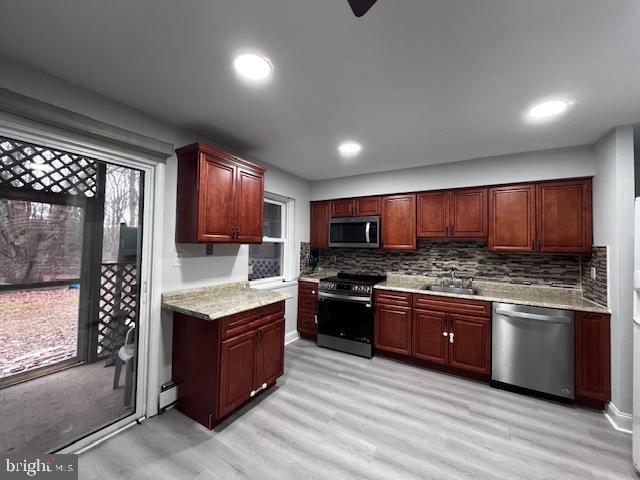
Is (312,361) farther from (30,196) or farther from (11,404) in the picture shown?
(30,196)

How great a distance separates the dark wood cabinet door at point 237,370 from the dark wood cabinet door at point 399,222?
215cm

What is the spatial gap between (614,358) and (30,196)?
4.36 metres

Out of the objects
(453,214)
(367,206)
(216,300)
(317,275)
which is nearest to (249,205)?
(216,300)

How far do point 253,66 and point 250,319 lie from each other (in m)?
1.79

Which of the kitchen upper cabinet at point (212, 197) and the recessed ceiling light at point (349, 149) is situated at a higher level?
the recessed ceiling light at point (349, 149)

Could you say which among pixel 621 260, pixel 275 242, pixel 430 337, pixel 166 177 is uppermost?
pixel 166 177

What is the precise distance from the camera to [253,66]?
4.89 feet

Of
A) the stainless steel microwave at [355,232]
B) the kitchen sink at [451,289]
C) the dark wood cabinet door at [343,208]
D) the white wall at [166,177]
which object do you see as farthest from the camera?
the dark wood cabinet door at [343,208]

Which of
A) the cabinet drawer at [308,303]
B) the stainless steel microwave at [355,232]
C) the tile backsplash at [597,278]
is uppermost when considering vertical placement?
the stainless steel microwave at [355,232]

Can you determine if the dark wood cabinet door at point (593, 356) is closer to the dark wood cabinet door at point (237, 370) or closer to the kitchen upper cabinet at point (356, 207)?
the kitchen upper cabinet at point (356, 207)

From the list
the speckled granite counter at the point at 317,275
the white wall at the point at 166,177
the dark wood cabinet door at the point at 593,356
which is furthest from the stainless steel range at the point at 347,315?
the dark wood cabinet door at the point at 593,356

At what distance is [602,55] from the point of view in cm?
135

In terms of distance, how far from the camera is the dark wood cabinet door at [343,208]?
12.6 ft

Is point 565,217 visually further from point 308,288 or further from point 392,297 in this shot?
point 308,288
